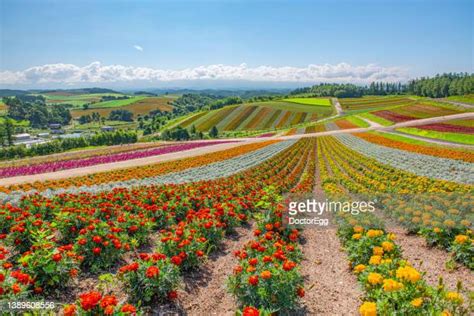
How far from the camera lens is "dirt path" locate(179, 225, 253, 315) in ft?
16.7

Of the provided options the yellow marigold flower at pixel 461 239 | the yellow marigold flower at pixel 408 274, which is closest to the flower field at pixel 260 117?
the yellow marigold flower at pixel 461 239

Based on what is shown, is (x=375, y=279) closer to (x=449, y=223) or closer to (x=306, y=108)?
(x=449, y=223)

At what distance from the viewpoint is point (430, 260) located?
6.03 metres

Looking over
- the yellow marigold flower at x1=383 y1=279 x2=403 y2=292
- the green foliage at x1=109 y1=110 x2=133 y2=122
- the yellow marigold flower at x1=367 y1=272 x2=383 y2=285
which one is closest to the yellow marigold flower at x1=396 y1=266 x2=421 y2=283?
the yellow marigold flower at x1=383 y1=279 x2=403 y2=292

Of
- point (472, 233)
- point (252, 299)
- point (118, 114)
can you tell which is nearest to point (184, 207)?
point (252, 299)

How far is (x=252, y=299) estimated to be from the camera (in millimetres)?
4473

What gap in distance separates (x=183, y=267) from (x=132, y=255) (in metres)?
1.79

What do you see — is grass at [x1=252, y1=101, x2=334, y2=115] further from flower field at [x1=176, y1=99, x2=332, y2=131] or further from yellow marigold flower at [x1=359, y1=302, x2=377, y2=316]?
yellow marigold flower at [x1=359, y1=302, x2=377, y2=316]

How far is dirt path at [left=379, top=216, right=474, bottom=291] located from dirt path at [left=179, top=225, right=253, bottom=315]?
3657 millimetres

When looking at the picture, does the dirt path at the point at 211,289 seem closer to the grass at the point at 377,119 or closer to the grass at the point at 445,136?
the grass at the point at 445,136

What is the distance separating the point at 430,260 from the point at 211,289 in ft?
16.1

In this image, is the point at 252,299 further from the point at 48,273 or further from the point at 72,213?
the point at 72,213

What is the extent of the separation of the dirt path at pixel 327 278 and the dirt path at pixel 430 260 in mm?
1356

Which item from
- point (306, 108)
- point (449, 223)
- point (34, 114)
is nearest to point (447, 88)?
point (306, 108)
